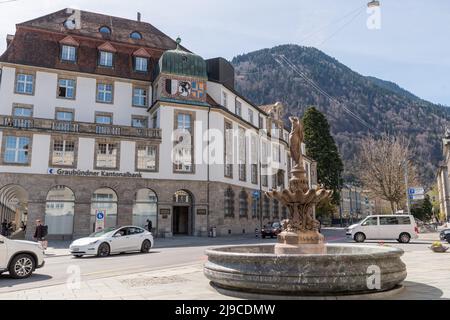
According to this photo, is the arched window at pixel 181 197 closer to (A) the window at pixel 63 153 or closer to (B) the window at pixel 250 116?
(A) the window at pixel 63 153

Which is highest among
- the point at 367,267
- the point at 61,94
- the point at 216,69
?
the point at 216,69

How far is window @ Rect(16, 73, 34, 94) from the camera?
36219mm

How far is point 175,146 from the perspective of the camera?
3859 cm

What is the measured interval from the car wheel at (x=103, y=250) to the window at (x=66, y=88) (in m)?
21.8

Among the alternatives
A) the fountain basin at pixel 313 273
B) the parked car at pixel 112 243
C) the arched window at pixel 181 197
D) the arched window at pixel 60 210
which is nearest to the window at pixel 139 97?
the arched window at pixel 181 197

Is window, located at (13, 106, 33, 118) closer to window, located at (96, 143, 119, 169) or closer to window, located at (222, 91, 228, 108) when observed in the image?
window, located at (96, 143, 119, 169)

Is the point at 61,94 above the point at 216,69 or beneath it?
beneath

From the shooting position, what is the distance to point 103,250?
813 inches

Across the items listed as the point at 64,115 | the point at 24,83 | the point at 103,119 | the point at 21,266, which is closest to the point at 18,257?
the point at 21,266

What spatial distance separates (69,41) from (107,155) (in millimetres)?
12119

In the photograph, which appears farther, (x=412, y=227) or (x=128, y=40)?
(x=128, y=40)
